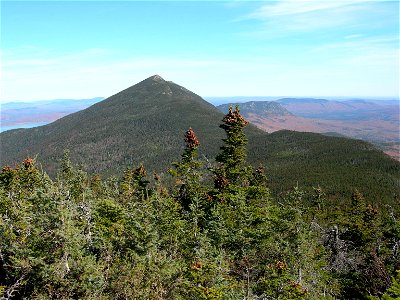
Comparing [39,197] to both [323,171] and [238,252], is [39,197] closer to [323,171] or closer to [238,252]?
[238,252]

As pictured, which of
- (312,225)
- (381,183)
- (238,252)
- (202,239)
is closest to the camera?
(202,239)

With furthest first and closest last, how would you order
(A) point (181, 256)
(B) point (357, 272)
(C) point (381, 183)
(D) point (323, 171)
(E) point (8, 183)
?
(D) point (323, 171), (C) point (381, 183), (E) point (8, 183), (B) point (357, 272), (A) point (181, 256)

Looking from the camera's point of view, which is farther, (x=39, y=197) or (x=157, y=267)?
(x=157, y=267)

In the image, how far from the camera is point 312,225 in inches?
1528

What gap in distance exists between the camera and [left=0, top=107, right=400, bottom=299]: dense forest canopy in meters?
18.1

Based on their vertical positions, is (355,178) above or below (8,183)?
below

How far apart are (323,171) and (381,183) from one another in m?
27.9

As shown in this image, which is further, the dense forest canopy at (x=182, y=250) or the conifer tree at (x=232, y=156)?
the conifer tree at (x=232, y=156)

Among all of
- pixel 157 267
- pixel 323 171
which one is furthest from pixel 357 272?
pixel 323 171

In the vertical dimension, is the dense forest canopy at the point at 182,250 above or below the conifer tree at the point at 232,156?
below

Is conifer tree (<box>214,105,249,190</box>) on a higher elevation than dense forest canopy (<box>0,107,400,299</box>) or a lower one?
higher

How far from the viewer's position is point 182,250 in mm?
25891

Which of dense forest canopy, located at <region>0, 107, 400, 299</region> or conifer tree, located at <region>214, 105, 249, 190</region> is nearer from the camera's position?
dense forest canopy, located at <region>0, 107, 400, 299</region>

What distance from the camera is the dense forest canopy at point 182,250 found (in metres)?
18.1
